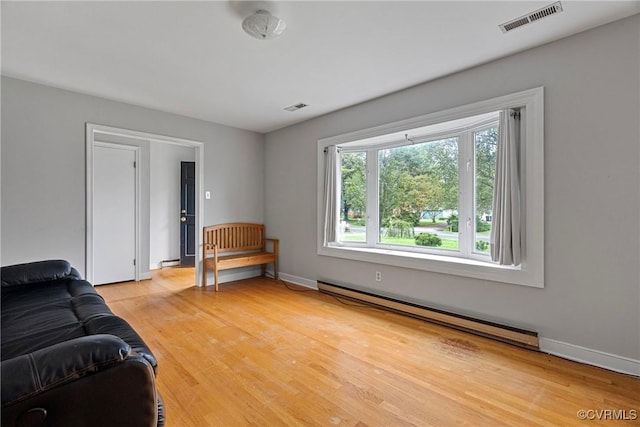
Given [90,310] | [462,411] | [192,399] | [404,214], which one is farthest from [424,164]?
[90,310]

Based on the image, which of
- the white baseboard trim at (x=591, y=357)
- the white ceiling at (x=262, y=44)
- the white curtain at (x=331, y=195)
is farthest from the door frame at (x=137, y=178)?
the white baseboard trim at (x=591, y=357)

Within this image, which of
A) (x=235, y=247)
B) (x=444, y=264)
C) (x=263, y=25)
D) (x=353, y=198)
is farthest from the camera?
(x=235, y=247)

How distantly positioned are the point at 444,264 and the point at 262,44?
251cm

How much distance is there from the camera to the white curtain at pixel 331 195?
3.91 m

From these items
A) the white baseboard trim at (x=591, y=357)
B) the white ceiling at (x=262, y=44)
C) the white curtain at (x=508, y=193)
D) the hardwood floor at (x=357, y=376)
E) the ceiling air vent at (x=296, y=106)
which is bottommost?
the hardwood floor at (x=357, y=376)

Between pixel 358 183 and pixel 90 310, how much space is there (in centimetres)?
308

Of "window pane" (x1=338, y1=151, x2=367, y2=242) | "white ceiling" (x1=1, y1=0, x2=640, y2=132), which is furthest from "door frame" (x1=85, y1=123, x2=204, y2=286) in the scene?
"window pane" (x1=338, y1=151, x2=367, y2=242)

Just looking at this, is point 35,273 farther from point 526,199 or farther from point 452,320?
point 526,199

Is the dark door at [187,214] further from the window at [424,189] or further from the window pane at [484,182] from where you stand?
the window pane at [484,182]

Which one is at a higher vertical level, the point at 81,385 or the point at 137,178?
the point at 137,178

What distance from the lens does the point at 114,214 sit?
4.41 m

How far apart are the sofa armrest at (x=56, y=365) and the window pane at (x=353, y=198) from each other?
324 centimetres

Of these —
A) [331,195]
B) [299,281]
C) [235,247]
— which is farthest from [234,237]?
[331,195]

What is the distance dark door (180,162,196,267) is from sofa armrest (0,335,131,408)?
16.6 ft
